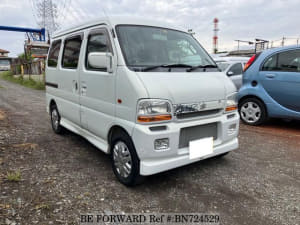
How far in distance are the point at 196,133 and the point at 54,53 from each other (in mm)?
3248

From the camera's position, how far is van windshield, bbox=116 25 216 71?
8.36 ft

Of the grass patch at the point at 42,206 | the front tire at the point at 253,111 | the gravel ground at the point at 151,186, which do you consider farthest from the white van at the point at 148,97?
the front tire at the point at 253,111

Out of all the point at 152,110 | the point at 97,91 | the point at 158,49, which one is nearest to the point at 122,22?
the point at 158,49

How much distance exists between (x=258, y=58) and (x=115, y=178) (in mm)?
3942

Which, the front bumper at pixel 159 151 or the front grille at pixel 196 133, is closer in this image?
the front bumper at pixel 159 151

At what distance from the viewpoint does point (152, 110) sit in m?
2.21

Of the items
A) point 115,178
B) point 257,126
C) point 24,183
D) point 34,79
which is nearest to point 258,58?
point 257,126

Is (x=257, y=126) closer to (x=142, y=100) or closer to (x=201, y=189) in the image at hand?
(x=201, y=189)

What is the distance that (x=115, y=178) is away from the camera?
Result: 2.83m

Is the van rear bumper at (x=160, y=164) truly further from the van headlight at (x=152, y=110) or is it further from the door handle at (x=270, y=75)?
the door handle at (x=270, y=75)

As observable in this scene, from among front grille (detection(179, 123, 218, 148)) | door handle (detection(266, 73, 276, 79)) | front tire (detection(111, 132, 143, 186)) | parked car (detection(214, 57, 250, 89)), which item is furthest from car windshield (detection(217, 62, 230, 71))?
front tire (detection(111, 132, 143, 186))

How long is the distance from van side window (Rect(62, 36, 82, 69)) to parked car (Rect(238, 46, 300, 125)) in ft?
11.6

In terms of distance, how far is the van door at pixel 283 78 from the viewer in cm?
432

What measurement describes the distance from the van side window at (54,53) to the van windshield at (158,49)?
2042 mm
